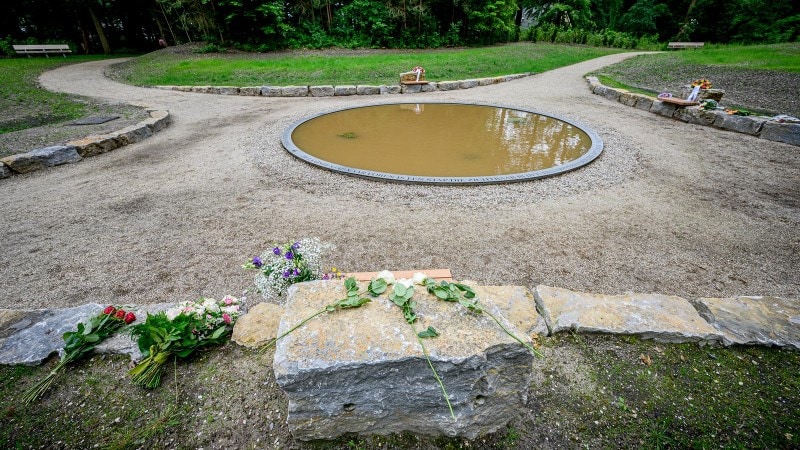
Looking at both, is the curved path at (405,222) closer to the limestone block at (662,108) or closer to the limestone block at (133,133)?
the limestone block at (133,133)

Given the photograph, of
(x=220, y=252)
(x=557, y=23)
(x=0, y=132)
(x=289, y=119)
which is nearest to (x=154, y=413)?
(x=220, y=252)

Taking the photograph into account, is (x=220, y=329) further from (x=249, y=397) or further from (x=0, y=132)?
(x=0, y=132)

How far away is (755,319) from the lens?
94.1 inches

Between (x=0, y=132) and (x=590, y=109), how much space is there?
12.7 metres

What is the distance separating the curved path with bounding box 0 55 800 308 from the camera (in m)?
3.25

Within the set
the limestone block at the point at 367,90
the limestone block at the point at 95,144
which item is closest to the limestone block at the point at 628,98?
the limestone block at the point at 367,90

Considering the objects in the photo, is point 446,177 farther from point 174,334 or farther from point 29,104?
point 29,104

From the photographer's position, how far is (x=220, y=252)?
3584 millimetres

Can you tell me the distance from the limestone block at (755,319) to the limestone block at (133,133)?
8.70 metres

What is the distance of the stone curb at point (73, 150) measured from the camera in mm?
5305

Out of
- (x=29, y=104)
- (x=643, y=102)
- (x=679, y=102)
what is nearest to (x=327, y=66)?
(x=29, y=104)

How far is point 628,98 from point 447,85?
498 centimetres

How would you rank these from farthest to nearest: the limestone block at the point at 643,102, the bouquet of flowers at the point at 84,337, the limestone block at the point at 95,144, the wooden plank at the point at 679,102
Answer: the limestone block at the point at 643,102, the wooden plank at the point at 679,102, the limestone block at the point at 95,144, the bouquet of flowers at the point at 84,337

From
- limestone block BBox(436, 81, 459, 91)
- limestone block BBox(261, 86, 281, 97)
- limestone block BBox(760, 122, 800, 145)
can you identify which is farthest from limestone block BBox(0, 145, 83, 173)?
limestone block BBox(760, 122, 800, 145)
